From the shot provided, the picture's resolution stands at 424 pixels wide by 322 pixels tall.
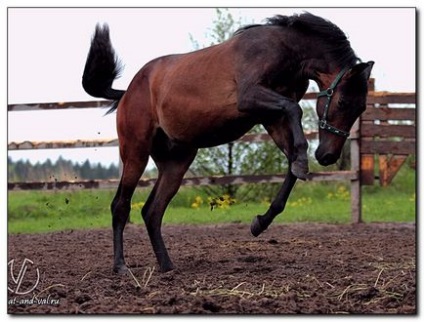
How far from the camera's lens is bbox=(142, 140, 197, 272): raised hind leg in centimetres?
608

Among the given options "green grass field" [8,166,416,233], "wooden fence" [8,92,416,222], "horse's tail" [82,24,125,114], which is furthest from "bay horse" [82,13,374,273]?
"green grass field" [8,166,416,233]

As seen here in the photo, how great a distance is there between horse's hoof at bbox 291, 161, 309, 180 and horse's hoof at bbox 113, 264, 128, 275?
159 cm

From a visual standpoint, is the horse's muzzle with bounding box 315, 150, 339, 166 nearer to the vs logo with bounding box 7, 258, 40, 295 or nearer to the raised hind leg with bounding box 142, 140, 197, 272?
the raised hind leg with bounding box 142, 140, 197, 272

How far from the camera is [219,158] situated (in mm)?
10344

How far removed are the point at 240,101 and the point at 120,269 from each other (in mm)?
1598

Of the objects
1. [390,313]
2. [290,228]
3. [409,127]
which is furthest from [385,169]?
[390,313]

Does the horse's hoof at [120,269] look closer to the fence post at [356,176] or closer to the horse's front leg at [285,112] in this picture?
the horse's front leg at [285,112]

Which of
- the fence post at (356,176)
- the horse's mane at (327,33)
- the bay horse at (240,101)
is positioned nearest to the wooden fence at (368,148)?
the fence post at (356,176)

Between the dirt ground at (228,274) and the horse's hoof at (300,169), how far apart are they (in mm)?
681

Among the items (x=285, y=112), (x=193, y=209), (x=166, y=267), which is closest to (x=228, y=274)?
(x=166, y=267)

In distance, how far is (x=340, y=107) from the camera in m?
5.20

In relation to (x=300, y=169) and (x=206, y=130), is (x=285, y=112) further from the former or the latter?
(x=206, y=130)

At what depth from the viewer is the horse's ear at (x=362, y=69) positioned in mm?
5113

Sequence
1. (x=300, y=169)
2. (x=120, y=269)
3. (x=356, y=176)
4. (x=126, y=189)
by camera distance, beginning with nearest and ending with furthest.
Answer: (x=300, y=169)
(x=120, y=269)
(x=126, y=189)
(x=356, y=176)
